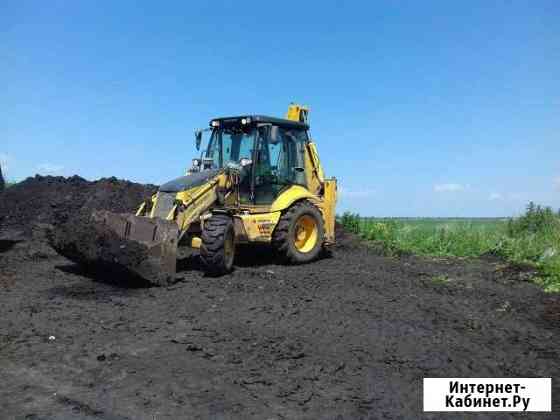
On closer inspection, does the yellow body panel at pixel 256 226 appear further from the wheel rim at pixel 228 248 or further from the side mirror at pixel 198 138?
the side mirror at pixel 198 138

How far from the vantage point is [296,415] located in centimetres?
405

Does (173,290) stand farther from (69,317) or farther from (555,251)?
(555,251)

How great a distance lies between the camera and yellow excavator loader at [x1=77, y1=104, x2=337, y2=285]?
8.18m

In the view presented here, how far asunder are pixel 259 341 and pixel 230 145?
5.52 m

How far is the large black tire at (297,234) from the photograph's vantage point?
1023 centimetres

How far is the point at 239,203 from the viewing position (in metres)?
10.1

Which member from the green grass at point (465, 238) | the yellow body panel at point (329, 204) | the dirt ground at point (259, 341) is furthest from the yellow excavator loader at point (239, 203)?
the green grass at point (465, 238)

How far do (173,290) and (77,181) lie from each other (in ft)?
37.4

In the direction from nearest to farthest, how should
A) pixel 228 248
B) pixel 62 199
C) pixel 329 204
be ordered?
pixel 228 248, pixel 329 204, pixel 62 199

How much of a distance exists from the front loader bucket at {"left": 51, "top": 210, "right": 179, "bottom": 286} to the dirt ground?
0.31m

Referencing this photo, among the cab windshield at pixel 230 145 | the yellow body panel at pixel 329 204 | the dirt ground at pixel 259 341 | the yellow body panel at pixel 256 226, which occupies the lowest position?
the dirt ground at pixel 259 341

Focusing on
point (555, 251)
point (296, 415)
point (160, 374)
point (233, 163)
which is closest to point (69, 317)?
point (160, 374)

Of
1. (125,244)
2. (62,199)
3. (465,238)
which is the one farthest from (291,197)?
(62,199)

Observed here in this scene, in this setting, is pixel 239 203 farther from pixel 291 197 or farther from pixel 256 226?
pixel 291 197
